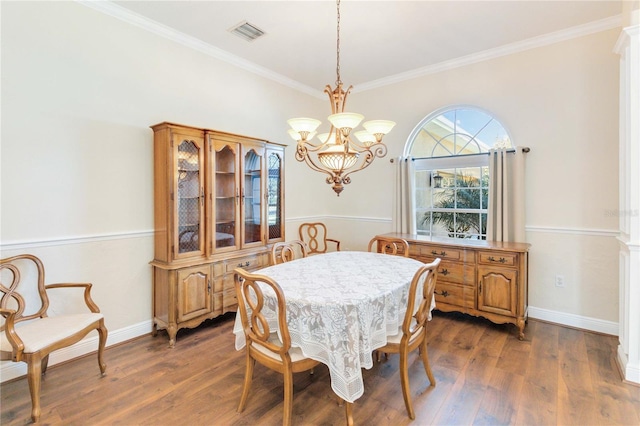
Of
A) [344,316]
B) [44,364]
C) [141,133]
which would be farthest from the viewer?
[141,133]

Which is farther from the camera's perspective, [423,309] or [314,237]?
[314,237]

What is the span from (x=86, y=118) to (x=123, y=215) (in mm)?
874

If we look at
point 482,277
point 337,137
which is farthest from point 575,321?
point 337,137

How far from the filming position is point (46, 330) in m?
2.04

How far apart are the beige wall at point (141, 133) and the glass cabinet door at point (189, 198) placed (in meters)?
0.37

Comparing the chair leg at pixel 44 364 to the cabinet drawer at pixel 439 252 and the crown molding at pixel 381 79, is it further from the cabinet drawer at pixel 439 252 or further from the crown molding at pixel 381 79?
the cabinet drawer at pixel 439 252

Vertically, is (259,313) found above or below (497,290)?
above

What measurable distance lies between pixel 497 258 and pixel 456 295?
22.9 inches

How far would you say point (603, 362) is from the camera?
247 cm

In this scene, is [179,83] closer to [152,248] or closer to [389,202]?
[152,248]

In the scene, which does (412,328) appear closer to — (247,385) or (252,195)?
(247,385)

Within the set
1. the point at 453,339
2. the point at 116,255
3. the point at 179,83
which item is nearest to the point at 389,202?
the point at 453,339

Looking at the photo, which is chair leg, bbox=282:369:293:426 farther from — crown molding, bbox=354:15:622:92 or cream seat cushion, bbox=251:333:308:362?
crown molding, bbox=354:15:622:92

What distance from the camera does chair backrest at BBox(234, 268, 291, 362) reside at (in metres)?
1.63
